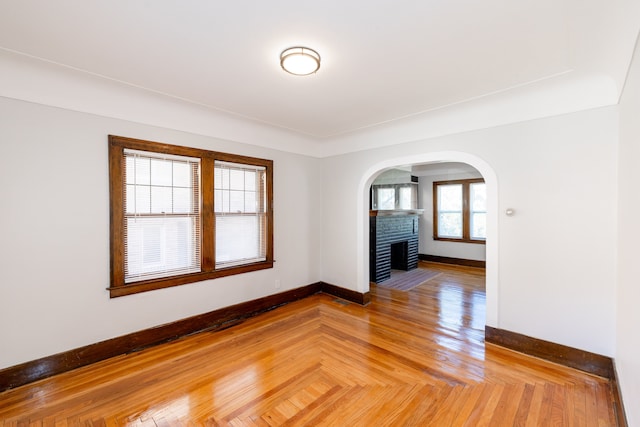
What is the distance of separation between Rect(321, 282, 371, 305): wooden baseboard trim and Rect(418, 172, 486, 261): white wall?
3.79 metres

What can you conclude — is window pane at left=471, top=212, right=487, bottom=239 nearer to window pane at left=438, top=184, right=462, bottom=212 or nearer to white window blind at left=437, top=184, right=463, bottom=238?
white window blind at left=437, top=184, right=463, bottom=238

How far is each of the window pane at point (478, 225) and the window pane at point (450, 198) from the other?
409 mm

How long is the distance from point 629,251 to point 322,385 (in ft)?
7.70

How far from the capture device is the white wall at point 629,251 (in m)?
1.58

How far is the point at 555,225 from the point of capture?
2619 millimetres

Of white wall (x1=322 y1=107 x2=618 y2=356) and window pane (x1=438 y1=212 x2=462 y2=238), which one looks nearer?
white wall (x1=322 y1=107 x2=618 y2=356)

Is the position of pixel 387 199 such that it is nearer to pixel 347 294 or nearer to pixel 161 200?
pixel 347 294

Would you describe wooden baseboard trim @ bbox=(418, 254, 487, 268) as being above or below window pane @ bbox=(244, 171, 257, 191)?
below

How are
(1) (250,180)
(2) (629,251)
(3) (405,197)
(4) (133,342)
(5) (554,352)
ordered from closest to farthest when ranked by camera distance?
(2) (629,251)
(5) (554,352)
(4) (133,342)
(1) (250,180)
(3) (405,197)

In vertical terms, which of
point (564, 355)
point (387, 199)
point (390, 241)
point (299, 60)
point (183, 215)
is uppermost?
point (299, 60)

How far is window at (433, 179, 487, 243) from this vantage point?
6797 millimetres

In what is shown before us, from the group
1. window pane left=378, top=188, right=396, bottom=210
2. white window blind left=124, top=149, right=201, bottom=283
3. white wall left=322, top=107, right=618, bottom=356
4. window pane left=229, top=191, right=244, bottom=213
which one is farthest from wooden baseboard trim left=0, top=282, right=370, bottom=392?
window pane left=378, top=188, right=396, bottom=210

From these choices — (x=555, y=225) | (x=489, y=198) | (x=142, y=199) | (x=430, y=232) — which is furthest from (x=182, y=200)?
(x=430, y=232)

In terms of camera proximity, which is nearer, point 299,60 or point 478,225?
point 299,60
